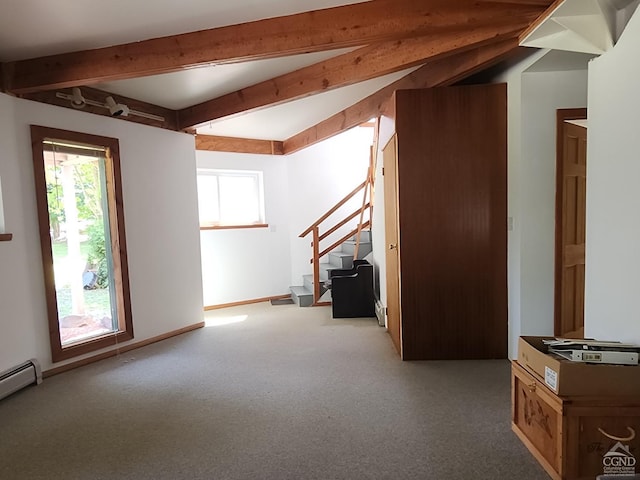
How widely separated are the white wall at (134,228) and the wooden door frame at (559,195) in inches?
144

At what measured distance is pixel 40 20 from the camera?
94.9 inches

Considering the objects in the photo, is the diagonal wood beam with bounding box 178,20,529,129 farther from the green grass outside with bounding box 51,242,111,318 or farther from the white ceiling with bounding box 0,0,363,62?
the green grass outside with bounding box 51,242,111,318

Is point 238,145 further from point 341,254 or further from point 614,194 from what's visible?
point 614,194

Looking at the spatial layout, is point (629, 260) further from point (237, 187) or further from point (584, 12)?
point (237, 187)

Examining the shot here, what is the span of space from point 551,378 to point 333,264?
174 inches

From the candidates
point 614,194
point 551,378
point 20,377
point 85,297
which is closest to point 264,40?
point 614,194

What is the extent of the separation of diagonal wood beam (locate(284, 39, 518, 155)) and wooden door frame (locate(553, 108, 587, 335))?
2.26ft

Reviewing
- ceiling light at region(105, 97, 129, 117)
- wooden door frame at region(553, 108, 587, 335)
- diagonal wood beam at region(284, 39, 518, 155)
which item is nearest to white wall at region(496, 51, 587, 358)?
wooden door frame at region(553, 108, 587, 335)

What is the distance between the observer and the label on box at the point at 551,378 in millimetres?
1823

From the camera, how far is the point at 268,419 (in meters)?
2.48

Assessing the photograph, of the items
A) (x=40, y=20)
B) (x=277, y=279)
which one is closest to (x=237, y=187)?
(x=277, y=279)

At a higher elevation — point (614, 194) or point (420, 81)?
point (420, 81)

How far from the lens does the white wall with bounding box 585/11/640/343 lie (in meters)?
1.93

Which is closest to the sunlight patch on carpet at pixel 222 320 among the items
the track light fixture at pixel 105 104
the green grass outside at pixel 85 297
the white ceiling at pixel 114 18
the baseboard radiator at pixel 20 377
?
the green grass outside at pixel 85 297
